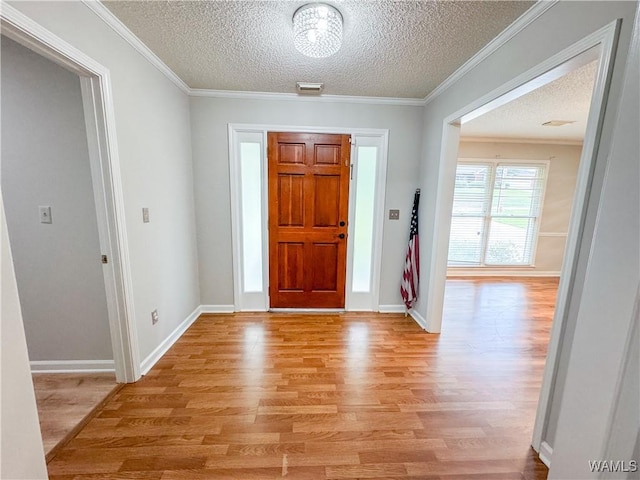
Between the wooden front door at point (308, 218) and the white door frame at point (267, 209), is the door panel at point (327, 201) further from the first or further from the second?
the white door frame at point (267, 209)

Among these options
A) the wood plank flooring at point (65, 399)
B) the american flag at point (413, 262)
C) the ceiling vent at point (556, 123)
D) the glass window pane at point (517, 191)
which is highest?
the ceiling vent at point (556, 123)

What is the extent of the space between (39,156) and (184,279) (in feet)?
4.71

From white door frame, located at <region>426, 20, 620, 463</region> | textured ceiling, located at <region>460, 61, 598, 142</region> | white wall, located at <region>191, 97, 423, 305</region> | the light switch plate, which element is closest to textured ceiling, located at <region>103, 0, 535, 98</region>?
white wall, located at <region>191, 97, 423, 305</region>

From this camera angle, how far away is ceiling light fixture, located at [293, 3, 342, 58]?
1468 mm

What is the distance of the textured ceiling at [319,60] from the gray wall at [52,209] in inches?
29.0

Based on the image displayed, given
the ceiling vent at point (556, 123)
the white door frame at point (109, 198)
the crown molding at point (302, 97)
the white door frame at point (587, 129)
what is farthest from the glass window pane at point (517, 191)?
the white door frame at point (109, 198)

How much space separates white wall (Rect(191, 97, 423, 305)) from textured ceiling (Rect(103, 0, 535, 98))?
0.88ft

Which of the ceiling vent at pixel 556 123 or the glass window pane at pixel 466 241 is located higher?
the ceiling vent at pixel 556 123

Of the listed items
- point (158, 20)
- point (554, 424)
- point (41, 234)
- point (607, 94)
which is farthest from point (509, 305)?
point (41, 234)

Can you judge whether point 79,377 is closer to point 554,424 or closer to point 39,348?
point 39,348

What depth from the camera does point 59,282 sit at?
6.14ft

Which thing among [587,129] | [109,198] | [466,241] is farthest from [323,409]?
[466,241]

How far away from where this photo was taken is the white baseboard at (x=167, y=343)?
2.02m

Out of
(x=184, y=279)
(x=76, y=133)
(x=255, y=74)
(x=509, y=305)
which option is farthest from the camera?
(x=509, y=305)
